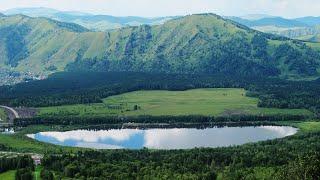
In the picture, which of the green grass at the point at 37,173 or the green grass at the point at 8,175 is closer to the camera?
the green grass at the point at 37,173

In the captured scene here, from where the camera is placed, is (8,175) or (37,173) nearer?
(37,173)

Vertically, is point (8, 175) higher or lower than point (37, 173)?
lower

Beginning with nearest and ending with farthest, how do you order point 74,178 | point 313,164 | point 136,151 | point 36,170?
point 313,164 → point 74,178 → point 36,170 → point 136,151

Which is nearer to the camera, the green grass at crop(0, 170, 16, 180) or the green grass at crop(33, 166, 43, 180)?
the green grass at crop(33, 166, 43, 180)

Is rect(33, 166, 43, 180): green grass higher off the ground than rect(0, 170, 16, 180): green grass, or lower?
higher

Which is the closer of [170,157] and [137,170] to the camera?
[137,170]

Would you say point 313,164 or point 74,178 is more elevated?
point 313,164

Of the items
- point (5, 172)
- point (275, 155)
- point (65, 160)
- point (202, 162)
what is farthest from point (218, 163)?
point (5, 172)

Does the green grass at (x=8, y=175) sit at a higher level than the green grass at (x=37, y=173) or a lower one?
lower

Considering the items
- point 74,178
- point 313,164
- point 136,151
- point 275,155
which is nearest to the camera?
point 313,164

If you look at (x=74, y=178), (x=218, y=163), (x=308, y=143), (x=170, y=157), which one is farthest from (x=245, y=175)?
(x=308, y=143)

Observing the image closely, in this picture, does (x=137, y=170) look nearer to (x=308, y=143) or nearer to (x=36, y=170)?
(x=36, y=170)
